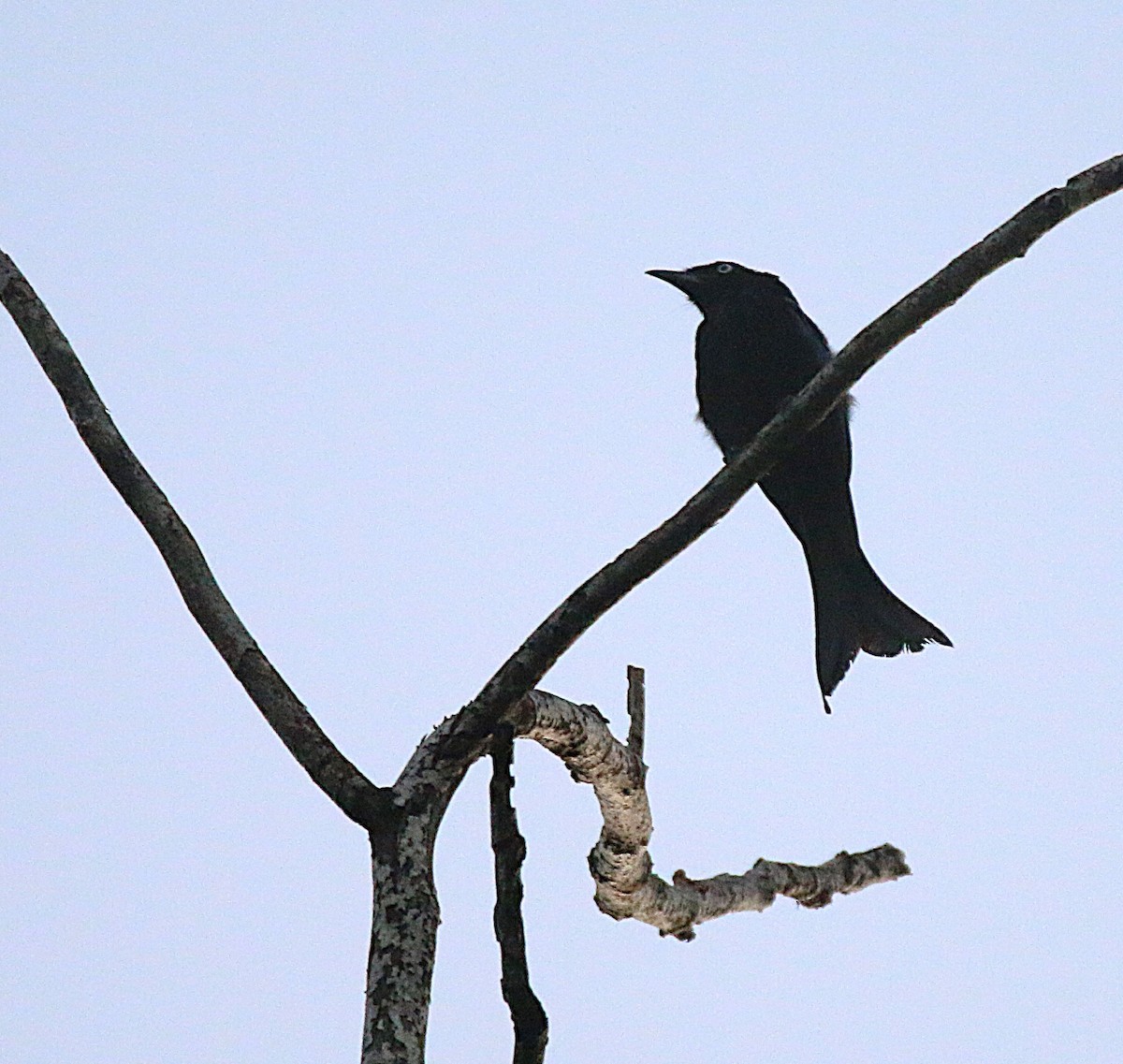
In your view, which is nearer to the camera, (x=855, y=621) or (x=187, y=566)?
(x=187, y=566)

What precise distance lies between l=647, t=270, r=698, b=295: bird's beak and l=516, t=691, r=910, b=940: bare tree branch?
8.44 ft

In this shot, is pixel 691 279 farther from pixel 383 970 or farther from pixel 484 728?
pixel 383 970

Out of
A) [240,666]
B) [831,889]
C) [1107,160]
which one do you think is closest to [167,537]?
[240,666]

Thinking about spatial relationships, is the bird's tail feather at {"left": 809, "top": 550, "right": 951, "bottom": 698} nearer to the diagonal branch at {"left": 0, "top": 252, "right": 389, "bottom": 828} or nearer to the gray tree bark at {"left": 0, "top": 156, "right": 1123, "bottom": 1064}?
the gray tree bark at {"left": 0, "top": 156, "right": 1123, "bottom": 1064}

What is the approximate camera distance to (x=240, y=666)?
2.75 meters

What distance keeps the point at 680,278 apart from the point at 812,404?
3310 millimetres

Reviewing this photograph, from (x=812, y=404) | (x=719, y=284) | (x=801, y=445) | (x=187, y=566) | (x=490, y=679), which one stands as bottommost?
(x=490, y=679)

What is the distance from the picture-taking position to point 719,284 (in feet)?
19.3

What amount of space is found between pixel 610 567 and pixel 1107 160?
121 cm

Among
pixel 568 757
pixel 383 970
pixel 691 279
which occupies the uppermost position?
pixel 691 279

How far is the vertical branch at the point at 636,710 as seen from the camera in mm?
3748

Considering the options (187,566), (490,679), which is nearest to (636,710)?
(490,679)

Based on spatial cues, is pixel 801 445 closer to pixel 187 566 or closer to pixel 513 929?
pixel 187 566

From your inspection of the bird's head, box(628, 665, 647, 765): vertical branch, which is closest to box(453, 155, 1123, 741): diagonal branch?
box(628, 665, 647, 765): vertical branch
